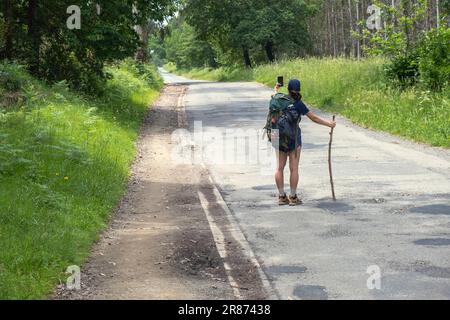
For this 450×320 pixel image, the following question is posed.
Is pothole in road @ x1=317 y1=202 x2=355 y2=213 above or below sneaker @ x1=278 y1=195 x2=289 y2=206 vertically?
below

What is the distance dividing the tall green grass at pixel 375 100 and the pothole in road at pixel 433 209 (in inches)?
272

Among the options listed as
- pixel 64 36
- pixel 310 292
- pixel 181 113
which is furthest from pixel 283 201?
pixel 181 113

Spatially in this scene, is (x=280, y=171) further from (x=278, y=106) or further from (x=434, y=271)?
(x=434, y=271)

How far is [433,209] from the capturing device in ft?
34.8

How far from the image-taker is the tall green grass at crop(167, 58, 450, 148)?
1956 centimetres

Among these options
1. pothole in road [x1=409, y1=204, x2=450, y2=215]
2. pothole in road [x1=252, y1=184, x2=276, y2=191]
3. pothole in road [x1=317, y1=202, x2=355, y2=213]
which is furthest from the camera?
pothole in road [x1=252, y1=184, x2=276, y2=191]

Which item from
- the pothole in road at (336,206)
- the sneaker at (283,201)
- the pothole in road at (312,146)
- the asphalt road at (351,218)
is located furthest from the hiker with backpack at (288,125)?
the pothole in road at (312,146)

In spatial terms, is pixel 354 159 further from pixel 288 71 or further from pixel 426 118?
pixel 288 71

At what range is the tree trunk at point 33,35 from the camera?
23.1 metres

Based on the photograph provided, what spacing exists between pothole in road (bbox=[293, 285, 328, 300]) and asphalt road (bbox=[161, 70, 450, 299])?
1 centimetres

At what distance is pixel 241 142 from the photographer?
19.4 meters

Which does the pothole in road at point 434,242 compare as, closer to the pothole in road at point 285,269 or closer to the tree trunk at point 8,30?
the pothole in road at point 285,269

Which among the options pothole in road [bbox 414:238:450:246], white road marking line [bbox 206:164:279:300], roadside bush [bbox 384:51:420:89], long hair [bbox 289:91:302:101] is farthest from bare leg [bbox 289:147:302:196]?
roadside bush [bbox 384:51:420:89]

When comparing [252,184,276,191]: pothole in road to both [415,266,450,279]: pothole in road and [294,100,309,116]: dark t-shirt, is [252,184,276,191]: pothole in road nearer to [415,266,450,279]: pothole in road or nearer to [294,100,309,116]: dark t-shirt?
[294,100,309,116]: dark t-shirt
